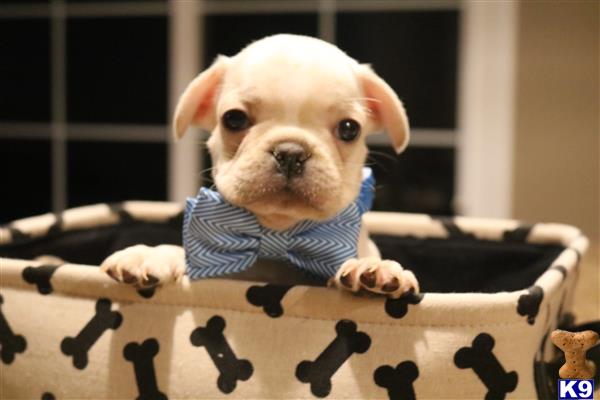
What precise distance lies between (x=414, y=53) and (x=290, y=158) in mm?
1782

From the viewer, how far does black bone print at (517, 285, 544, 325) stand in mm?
702

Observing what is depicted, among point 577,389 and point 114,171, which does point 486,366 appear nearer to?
point 577,389

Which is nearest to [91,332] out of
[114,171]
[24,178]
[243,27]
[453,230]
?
[453,230]

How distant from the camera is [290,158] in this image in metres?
0.80

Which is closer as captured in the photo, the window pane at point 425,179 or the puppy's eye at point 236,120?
the puppy's eye at point 236,120

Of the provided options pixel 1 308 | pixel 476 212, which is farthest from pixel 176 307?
pixel 476 212

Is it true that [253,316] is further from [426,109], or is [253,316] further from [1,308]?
[426,109]

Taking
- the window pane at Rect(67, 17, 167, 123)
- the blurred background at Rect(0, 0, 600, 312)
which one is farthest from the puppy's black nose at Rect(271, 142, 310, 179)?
the window pane at Rect(67, 17, 167, 123)

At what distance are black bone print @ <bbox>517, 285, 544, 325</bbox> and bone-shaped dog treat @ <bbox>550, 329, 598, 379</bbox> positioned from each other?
0.08 m

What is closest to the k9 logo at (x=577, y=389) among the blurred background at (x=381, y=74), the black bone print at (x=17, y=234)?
the black bone print at (x=17, y=234)

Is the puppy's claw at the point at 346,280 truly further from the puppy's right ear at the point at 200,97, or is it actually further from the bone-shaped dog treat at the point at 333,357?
the puppy's right ear at the point at 200,97

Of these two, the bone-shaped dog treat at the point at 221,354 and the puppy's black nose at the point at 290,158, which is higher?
the puppy's black nose at the point at 290,158

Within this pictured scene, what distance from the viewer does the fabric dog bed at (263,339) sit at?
70 centimetres

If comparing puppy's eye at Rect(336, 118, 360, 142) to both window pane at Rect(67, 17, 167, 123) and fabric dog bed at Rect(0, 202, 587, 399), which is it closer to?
fabric dog bed at Rect(0, 202, 587, 399)
